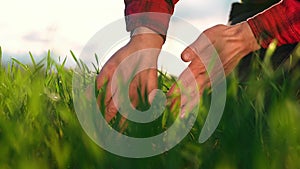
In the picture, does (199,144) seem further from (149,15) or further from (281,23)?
(149,15)

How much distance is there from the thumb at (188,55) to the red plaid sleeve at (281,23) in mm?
262

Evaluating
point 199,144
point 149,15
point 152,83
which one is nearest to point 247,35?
point 152,83

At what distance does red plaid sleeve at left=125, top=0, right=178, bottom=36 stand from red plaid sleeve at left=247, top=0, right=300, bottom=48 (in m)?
0.41

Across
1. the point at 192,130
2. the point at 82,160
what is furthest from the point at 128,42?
the point at 82,160

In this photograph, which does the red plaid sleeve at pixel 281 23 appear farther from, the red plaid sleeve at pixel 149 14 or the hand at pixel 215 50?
the red plaid sleeve at pixel 149 14

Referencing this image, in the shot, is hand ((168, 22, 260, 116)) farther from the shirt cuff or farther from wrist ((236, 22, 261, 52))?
the shirt cuff

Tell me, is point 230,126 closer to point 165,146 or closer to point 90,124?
point 165,146

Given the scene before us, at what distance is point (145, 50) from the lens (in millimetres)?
1754

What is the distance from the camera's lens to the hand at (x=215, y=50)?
1439 mm

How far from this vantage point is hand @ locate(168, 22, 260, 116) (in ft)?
4.72

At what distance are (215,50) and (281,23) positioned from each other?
1.19ft

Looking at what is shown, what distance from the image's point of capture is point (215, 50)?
1.43 metres

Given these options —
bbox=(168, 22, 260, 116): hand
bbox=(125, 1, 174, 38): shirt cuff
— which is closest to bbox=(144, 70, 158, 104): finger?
bbox=(168, 22, 260, 116): hand

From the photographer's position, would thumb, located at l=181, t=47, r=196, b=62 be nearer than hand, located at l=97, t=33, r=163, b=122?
Yes
